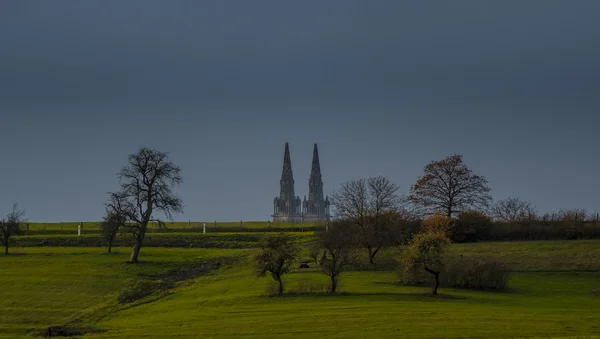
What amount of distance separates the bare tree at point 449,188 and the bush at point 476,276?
41332mm

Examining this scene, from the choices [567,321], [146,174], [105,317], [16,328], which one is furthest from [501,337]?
[146,174]

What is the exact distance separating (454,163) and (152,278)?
154 feet

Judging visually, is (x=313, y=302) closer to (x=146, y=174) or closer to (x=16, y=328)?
(x=16, y=328)

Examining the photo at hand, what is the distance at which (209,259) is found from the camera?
3194 inches

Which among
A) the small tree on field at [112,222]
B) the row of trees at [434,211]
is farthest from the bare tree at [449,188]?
the small tree on field at [112,222]

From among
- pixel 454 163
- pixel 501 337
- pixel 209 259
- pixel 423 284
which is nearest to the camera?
pixel 501 337

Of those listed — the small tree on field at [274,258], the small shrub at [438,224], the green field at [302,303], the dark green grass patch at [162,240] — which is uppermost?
the small shrub at [438,224]

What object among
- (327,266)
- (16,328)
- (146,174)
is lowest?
(16,328)

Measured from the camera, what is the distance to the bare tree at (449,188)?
9900cm

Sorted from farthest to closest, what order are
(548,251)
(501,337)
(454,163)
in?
(454,163) → (548,251) → (501,337)

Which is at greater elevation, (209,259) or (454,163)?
(454,163)

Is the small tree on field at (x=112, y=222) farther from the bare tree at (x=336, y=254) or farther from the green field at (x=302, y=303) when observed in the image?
the bare tree at (x=336, y=254)

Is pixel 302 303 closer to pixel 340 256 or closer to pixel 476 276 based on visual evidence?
pixel 340 256

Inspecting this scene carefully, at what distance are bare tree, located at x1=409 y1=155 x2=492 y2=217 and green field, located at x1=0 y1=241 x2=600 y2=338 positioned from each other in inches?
846
